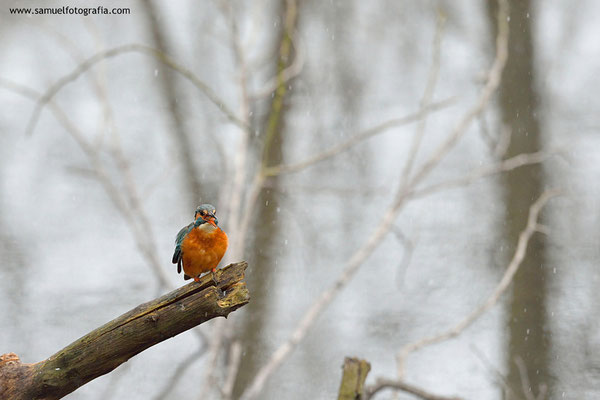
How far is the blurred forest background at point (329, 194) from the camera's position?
285 inches

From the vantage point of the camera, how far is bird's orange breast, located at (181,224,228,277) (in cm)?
239

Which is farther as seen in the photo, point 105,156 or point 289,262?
point 105,156

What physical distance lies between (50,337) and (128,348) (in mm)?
5821

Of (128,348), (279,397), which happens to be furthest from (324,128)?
(128,348)

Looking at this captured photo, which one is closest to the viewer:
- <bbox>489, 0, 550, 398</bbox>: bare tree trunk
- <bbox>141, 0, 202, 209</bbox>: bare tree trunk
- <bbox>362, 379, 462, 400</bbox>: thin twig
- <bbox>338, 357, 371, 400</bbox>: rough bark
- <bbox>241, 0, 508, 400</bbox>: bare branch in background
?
<bbox>338, 357, 371, 400</bbox>: rough bark

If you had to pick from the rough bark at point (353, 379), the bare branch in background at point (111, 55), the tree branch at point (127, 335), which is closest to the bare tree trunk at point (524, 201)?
the bare branch in background at point (111, 55)

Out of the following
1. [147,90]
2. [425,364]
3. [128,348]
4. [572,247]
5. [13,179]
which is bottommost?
[128,348]

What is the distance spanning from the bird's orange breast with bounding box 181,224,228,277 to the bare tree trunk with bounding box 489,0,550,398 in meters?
4.91

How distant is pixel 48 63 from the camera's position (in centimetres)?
877

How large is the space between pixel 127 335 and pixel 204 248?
0.50 meters

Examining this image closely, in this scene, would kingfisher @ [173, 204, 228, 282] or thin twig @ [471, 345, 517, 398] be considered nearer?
kingfisher @ [173, 204, 228, 282]

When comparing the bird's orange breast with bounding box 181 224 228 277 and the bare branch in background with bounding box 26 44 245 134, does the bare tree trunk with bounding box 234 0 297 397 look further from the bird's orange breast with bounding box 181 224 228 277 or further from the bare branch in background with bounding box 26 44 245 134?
the bird's orange breast with bounding box 181 224 228 277

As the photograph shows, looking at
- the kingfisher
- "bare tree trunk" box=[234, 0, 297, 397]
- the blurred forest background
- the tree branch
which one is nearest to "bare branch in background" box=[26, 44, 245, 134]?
the kingfisher

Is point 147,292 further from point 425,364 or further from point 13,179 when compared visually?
point 425,364
